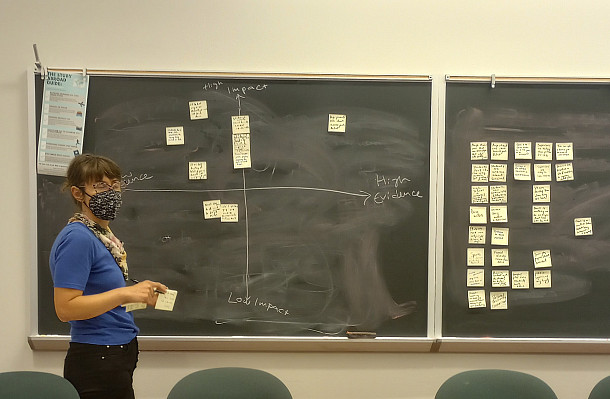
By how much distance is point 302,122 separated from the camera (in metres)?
2.45

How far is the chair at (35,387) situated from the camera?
1.67 meters

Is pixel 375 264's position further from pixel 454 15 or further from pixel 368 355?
pixel 454 15

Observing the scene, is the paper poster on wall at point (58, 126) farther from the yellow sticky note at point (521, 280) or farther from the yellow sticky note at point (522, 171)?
the yellow sticky note at point (521, 280)

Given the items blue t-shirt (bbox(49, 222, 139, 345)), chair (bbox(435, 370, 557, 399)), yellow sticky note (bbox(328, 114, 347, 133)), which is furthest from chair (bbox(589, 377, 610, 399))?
blue t-shirt (bbox(49, 222, 139, 345))

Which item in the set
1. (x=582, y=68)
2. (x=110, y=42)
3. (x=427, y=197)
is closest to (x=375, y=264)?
(x=427, y=197)

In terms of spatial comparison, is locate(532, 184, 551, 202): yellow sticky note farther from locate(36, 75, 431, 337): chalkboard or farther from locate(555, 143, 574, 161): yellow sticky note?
locate(36, 75, 431, 337): chalkboard

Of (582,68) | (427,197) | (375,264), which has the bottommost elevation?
(375,264)

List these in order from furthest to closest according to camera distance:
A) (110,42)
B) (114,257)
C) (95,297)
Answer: (110,42)
(114,257)
(95,297)

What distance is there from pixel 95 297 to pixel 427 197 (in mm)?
1644

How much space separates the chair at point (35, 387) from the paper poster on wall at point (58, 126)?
3.46 feet

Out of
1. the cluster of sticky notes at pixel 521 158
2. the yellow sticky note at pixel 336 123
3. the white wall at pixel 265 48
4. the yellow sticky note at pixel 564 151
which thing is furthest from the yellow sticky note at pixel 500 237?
the yellow sticky note at pixel 336 123

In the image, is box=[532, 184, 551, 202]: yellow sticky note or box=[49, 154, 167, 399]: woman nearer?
box=[49, 154, 167, 399]: woman

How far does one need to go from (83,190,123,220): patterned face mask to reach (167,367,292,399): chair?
0.70 metres

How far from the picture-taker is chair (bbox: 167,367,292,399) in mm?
1791
